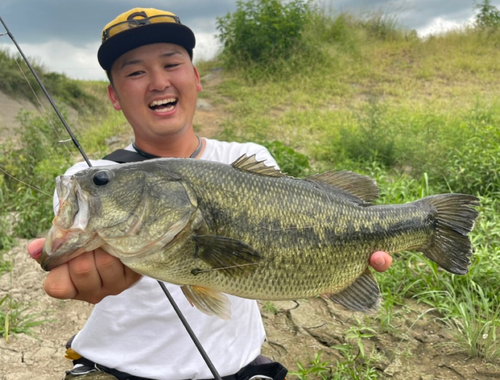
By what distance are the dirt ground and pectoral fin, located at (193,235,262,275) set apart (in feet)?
6.47

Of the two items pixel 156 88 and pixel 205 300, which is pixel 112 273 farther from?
pixel 156 88

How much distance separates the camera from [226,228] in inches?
60.3

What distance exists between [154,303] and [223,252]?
882mm

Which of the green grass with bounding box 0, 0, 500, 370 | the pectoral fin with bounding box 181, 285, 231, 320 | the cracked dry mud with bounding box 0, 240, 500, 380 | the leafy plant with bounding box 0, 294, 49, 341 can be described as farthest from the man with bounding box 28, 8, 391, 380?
the leafy plant with bounding box 0, 294, 49, 341

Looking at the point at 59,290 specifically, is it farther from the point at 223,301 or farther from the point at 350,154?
the point at 350,154

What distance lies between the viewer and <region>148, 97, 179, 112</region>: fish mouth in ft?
7.61

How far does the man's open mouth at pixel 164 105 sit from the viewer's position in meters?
2.32

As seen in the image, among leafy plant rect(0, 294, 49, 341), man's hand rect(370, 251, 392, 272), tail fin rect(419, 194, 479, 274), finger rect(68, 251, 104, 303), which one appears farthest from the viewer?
leafy plant rect(0, 294, 49, 341)

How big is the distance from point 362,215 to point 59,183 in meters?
1.16

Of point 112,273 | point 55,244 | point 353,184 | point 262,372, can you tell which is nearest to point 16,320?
point 262,372

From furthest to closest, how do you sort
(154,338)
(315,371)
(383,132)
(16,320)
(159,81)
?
(383,132) → (16,320) → (315,371) → (159,81) → (154,338)

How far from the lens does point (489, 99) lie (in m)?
10.3

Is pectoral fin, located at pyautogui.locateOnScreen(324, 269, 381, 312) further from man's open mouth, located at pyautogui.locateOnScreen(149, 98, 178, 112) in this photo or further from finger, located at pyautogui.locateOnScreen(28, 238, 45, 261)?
man's open mouth, located at pyautogui.locateOnScreen(149, 98, 178, 112)

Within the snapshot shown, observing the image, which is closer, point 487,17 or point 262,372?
point 262,372
